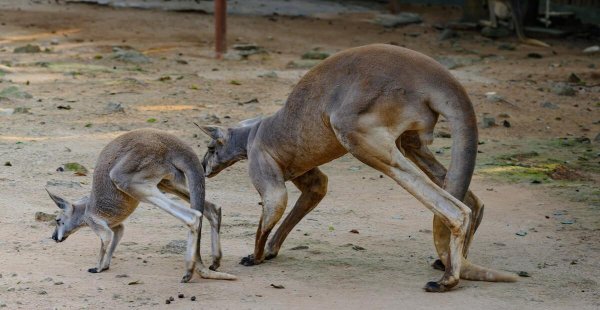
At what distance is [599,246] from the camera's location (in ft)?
21.6

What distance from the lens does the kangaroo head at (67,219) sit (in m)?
6.11

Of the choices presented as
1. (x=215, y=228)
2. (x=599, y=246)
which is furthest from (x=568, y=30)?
(x=215, y=228)

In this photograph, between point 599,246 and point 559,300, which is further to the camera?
point 599,246

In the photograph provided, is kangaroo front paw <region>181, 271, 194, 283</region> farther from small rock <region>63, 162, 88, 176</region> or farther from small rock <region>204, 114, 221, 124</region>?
small rock <region>204, 114, 221, 124</region>

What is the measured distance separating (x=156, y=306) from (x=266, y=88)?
25.2ft

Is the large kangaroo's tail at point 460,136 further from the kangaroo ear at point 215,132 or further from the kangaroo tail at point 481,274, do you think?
the kangaroo ear at point 215,132

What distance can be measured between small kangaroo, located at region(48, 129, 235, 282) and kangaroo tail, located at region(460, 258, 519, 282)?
129 cm

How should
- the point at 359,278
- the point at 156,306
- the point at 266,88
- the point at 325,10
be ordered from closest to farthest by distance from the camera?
1. the point at 156,306
2. the point at 359,278
3. the point at 266,88
4. the point at 325,10

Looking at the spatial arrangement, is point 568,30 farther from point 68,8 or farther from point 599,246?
point 599,246

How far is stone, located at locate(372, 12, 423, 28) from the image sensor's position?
20.1 m

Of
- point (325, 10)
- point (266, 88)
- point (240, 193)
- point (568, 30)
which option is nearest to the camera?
point (240, 193)

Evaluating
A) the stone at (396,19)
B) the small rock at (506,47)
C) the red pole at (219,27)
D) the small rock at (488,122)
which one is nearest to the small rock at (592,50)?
the small rock at (506,47)

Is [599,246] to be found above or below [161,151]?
below

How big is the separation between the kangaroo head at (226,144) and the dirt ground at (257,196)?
52 cm
